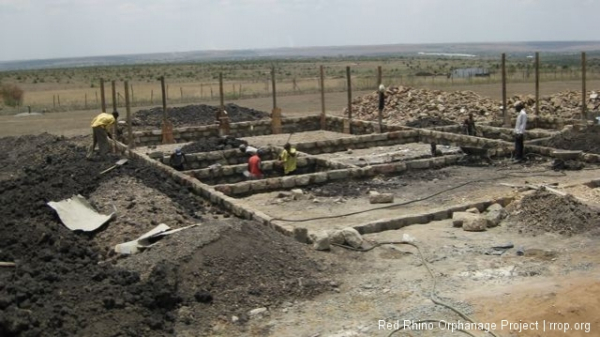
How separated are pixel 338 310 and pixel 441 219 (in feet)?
12.4

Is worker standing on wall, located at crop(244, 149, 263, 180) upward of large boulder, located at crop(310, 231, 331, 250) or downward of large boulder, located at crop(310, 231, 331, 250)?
upward

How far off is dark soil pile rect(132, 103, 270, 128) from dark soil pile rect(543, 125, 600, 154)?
36.0 feet

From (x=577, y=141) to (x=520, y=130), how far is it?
6.68 ft

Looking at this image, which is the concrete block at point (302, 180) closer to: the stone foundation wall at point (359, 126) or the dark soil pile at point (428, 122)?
the stone foundation wall at point (359, 126)

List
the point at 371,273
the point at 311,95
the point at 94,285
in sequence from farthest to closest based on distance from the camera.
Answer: the point at 311,95
the point at 371,273
the point at 94,285

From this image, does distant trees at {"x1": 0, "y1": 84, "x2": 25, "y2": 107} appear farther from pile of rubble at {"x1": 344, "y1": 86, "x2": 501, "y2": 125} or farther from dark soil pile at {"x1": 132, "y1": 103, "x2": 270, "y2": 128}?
pile of rubble at {"x1": 344, "y1": 86, "x2": 501, "y2": 125}

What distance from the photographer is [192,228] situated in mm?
9258

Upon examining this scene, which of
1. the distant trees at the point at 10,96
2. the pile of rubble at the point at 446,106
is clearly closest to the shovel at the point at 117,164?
the pile of rubble at the point at 446,106

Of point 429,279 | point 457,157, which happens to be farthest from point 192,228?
point 457,157

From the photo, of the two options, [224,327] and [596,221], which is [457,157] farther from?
[224,327]

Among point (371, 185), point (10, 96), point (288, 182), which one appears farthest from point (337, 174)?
point (10, 96)

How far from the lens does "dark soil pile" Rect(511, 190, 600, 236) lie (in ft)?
31.7

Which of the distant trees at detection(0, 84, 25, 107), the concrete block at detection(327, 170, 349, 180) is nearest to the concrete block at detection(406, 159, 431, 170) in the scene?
the concrete block at detection(327, 170, 349, 180)

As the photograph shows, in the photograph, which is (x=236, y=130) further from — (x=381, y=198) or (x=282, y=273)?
(x=282, y=273)
